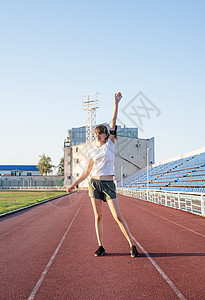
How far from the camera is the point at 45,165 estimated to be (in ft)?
343

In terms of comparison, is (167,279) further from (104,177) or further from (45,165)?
(45,165)

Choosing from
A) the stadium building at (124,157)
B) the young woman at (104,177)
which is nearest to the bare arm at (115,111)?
the young woman at (104,177)

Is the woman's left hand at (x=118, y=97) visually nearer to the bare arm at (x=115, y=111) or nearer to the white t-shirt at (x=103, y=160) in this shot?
the bare arm at (x=115, y=111)

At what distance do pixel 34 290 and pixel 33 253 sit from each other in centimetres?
227

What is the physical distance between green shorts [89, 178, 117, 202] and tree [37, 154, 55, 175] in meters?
101

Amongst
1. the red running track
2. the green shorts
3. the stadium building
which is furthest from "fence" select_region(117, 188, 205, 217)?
the stadium building

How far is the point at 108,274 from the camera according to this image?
433 centimetres

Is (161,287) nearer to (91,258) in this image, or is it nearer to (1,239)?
(91,258)

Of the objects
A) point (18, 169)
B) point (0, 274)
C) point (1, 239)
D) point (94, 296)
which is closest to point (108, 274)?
point (94, 296)

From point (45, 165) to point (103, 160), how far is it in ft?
333

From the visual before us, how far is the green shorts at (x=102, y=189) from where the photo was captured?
510cm

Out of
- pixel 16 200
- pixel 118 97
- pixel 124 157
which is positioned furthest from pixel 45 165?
pixel 118 97

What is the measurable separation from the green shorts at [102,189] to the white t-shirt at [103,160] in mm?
139

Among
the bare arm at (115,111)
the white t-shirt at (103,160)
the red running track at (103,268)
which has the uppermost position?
the bare arm at (115,111)
